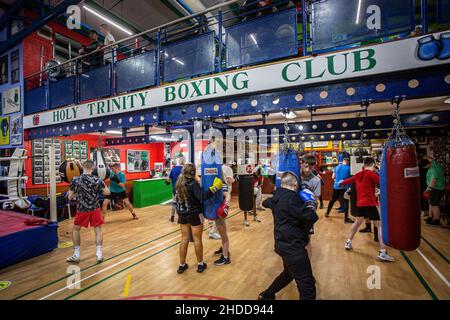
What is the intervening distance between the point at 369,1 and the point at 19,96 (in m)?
9.86

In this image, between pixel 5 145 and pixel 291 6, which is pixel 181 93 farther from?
pixel 5 145

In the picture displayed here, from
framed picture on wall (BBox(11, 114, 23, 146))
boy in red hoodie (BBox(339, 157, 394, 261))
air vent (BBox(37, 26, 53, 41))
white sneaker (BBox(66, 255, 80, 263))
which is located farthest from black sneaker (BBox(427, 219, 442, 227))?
air vent (BBox(37, 26, 53, 41))

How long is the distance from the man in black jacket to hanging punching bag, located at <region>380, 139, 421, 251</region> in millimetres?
718

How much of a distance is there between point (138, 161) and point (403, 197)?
1217 centimetres

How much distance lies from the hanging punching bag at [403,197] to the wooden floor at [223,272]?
102 cm

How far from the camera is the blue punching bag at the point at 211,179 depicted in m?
3.37

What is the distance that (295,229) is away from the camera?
2193mm

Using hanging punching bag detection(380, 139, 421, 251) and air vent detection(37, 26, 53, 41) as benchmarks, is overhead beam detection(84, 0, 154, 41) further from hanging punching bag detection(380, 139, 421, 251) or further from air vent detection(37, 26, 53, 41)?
hanging punching bag detection(380, 139, 421, 251)

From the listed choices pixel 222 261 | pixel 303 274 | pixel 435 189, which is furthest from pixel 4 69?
pixel 435 189

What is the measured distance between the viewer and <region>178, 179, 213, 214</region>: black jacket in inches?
124

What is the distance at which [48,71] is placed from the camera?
635 cm

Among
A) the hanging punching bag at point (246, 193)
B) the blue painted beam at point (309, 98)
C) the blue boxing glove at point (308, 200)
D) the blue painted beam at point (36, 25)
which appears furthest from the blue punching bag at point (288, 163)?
the blue painted beam at point (36, 25)

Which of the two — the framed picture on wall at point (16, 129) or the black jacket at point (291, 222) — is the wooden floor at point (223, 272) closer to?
the black jacket at point (291, 222)

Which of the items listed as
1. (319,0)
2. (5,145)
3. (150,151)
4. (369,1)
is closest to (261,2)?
(319,0)
